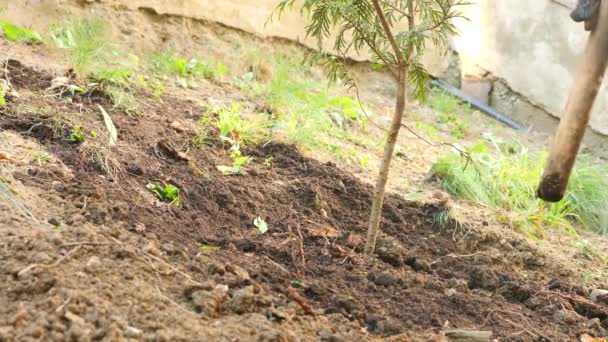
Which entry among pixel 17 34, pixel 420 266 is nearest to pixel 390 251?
pixel 420 266

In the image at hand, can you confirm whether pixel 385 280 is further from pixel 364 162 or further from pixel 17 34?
pixel 17 34

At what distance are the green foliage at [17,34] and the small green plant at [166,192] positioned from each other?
2171 millimetres

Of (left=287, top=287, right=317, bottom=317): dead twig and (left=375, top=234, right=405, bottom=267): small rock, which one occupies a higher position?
(left=287, top=287, right=317, bottom=317): dead twig

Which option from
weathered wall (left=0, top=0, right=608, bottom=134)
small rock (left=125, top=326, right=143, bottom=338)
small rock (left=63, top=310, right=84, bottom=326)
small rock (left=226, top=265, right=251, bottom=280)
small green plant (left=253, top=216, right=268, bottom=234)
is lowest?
small green plant (left=253, top=216, right=268, bottom=234)

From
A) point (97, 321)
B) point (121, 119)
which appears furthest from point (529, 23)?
point (97, 321)

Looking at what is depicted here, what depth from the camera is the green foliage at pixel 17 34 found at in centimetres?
477

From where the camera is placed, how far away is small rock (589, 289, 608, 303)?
3310mm

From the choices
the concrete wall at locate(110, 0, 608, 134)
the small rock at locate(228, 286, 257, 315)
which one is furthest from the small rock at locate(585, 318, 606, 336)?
the concrete wall at locate(110, 0, 608, 134)

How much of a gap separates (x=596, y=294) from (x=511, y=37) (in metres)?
4.45

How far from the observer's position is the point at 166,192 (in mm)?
3162

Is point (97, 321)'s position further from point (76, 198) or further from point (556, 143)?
point (556, 143)

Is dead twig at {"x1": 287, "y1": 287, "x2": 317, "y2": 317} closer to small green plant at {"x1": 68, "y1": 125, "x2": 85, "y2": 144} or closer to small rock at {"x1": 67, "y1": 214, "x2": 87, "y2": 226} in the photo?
→ small rock at {"x1": 67, "y1": 214, "x2": 87, "y2": 226}

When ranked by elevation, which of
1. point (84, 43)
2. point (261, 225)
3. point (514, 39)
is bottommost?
point (261, 225)

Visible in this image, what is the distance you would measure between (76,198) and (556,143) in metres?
1.76
